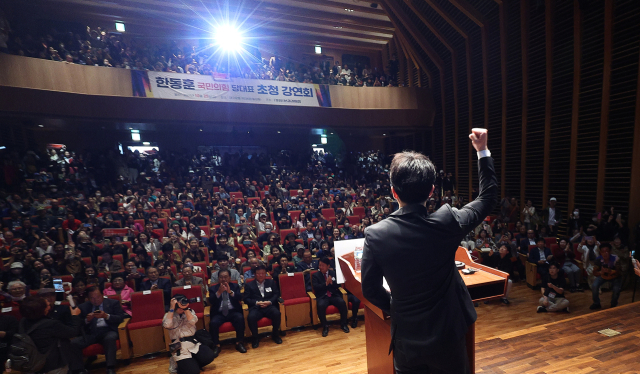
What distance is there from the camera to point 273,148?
45.9 ft

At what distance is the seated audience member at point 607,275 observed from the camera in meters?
4.26

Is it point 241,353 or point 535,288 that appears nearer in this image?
point 241,353

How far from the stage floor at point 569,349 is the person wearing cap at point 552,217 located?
13.1ft

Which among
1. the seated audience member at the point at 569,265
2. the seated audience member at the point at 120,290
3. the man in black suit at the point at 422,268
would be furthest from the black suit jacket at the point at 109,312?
the seated audience member at the point at 569,265

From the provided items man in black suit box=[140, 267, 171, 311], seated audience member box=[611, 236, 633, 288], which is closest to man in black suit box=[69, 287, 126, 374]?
man in black suit box=[140, 267, 171, 311]

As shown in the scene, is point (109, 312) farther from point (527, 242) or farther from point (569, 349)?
point (527, 242)

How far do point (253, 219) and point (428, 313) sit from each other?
21.5 ft

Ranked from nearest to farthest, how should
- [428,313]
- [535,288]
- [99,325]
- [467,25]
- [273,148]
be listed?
[428,313], [99,325], [535,288], [467,25], [273,148]

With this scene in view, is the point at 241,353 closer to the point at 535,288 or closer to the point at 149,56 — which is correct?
the point at 535,288

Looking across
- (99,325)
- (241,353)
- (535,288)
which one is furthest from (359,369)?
(535,288)

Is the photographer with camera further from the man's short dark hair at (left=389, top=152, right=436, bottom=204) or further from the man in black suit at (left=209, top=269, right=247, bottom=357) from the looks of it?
the man's short dark hair at (left=389, top=152, right=436, bottom=204)

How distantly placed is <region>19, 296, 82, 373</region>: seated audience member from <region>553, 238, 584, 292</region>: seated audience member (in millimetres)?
6534

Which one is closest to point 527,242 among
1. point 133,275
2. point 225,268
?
point 225,268

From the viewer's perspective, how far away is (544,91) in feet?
23.2
